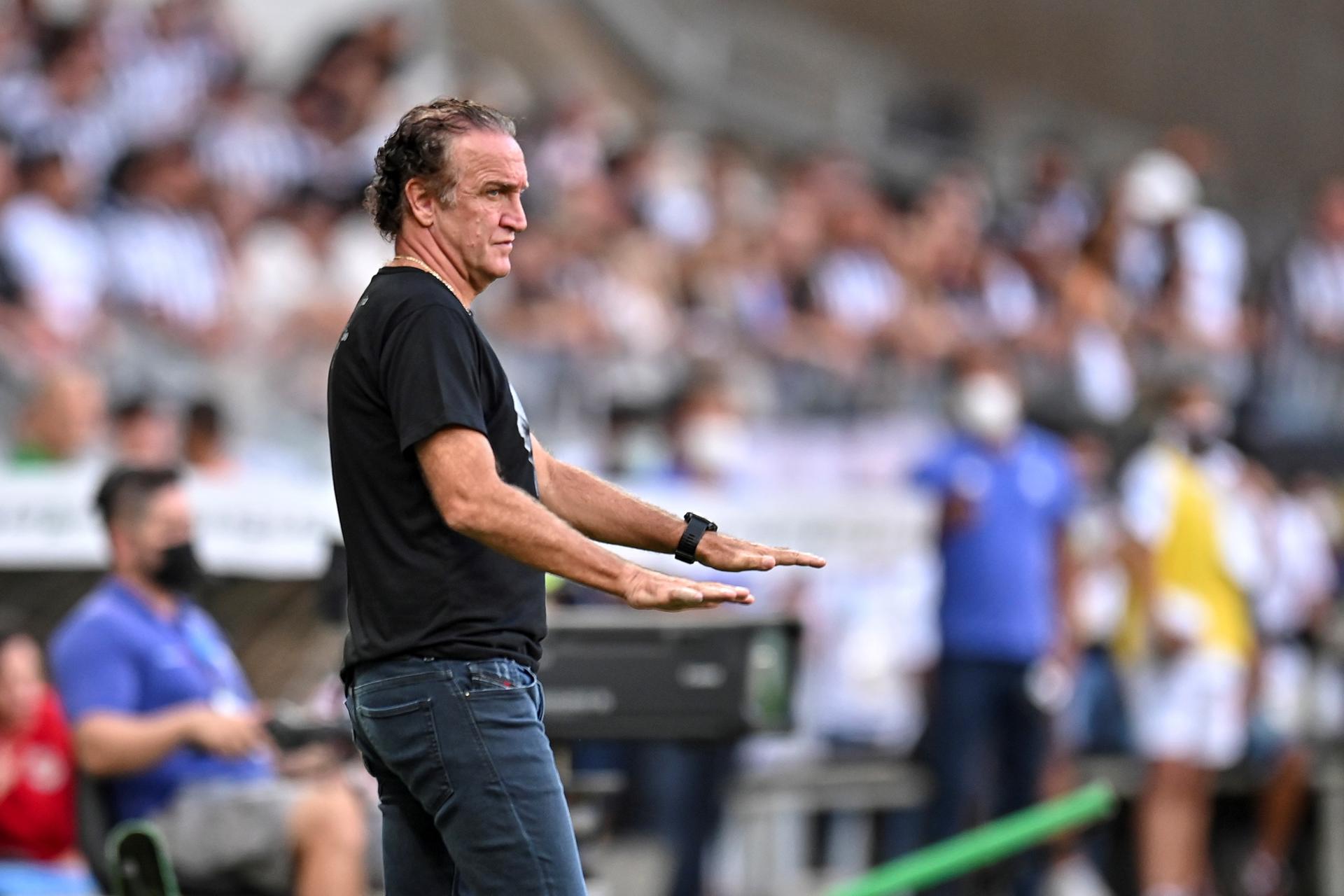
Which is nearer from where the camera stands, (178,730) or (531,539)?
(531,539)

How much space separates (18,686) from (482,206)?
3.35m

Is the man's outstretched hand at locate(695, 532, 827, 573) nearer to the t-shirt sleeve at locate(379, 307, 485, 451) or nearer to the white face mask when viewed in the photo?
the t-shirt sleeve at locate(379, 307, 485, 451)

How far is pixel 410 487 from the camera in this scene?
4.01m

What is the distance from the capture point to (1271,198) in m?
20.5

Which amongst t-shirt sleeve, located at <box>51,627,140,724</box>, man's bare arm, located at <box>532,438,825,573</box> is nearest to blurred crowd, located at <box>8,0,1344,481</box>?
t-shirt sleeve, located at <box>51,627,140,724</box>

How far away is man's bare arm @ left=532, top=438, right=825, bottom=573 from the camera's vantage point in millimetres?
4047

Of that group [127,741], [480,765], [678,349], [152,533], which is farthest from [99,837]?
[678,349]

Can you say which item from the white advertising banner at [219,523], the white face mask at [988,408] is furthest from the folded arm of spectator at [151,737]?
the white face mask at [988,408]

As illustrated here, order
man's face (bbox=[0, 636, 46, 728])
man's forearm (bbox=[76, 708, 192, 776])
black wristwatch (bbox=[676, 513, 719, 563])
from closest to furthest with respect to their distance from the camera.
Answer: black wristwatch (bbox=[676, 513, 719, 563])
man's forearm (bbox=[76, 708, 192, 776])
man's face (bbox=[0, 636, 46, 728])

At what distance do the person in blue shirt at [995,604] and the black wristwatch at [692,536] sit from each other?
540 centimetres

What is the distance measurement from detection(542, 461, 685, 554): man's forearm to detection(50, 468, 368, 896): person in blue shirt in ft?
7.28

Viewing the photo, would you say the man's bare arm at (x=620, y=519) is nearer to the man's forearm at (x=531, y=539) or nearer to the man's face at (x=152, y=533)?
the man's forearm at (x=531, y=539)

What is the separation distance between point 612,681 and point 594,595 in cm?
172

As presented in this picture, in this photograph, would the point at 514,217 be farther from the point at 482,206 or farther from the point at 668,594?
the point at 668,594
